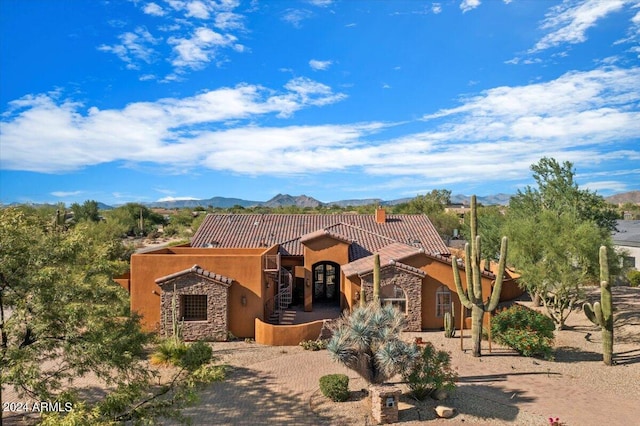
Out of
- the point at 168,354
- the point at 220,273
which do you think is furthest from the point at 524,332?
the point at 168,354

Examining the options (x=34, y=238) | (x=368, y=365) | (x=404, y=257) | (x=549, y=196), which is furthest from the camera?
(x=549, y=196)

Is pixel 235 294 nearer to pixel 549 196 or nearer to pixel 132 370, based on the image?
pixel 132 370

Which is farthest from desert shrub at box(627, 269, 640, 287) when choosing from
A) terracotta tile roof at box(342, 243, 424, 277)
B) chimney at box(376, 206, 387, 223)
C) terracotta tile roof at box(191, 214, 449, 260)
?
terracotta tile roof at box(342, 243, 424, 277)

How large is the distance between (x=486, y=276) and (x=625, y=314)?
9043mm

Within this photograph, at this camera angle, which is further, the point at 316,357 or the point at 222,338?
the point at 222,338

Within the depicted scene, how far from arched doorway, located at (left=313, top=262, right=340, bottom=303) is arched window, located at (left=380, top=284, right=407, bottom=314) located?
6.01 m

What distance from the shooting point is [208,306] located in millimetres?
21031

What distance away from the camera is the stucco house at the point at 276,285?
2102cm

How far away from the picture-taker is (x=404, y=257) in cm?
2309

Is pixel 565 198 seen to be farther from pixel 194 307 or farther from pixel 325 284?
pixel 194 307

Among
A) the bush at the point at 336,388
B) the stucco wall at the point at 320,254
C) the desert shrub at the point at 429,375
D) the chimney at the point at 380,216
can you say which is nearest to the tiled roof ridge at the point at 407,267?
the stucco wall at the point at 320,254

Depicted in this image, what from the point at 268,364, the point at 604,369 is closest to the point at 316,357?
the point at 268,364

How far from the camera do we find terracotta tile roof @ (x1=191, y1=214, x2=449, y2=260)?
29.8m

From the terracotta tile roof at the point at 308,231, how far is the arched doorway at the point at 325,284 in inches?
68.6
